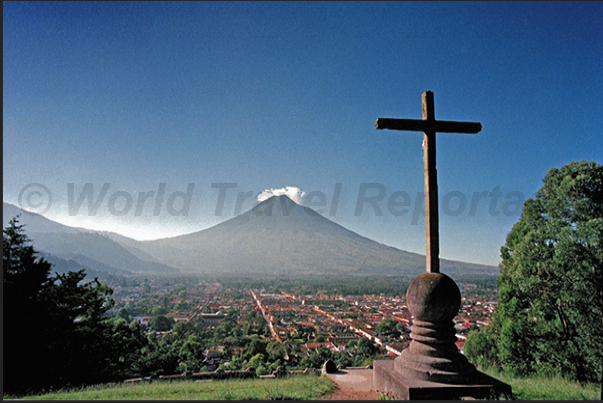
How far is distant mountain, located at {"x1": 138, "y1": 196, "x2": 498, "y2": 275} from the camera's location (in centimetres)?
10650

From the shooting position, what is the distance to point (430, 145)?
18.4 feet

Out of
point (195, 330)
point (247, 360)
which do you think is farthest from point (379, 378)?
point (195, 330)

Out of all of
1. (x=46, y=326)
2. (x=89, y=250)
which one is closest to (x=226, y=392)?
(x=46, y=326)

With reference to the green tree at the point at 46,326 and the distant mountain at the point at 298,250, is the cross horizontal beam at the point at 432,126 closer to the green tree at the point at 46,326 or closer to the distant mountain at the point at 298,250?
the green tree at the point at 46,326

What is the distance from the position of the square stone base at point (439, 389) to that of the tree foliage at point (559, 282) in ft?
14.5

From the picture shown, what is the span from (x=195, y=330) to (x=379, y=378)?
22178mm

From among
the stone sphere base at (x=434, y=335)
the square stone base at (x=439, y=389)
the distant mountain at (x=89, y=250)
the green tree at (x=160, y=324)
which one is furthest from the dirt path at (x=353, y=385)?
the distant mountain at (x=89, y=250)

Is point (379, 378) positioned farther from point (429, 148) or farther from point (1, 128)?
point (1, 128)

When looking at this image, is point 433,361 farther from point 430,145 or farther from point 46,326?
point 46,326

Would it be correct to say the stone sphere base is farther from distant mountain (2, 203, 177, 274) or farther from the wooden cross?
distant mountain (2, 203, 177, 274)

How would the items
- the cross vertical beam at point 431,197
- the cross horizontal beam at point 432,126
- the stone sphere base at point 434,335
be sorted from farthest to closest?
the cross horizontal beam at point 432,126
the cross vertical beam at point 431,197
the stone sphere base at point 434,335

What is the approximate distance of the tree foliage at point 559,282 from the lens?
7.37 meters

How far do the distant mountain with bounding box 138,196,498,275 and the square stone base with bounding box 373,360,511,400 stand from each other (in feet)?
317

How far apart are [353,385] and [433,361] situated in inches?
63.2
